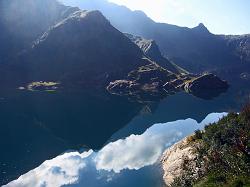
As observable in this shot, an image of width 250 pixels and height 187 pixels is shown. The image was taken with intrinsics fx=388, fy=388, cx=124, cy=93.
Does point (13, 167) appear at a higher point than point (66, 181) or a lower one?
lower

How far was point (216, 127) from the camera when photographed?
5956 cm

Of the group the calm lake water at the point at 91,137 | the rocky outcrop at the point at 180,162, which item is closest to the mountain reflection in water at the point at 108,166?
the calm lake water at the point at 91,137

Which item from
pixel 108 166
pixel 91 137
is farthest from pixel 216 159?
pixel 91 137

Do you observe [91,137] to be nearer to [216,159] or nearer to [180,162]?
[180,162]

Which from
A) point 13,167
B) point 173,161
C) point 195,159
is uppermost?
point 195,159

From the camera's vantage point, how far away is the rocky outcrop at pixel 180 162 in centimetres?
5140

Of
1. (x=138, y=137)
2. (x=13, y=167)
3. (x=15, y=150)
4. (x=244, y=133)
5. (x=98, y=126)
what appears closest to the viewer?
(x=244, y=133)

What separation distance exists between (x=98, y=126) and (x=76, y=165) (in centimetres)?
4756

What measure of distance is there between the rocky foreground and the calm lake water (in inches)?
195

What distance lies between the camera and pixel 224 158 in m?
44.7

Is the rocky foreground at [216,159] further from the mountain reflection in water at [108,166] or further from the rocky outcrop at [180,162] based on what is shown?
the mountain reflection in water at [108,166]

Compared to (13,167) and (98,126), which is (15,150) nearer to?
(13,167)

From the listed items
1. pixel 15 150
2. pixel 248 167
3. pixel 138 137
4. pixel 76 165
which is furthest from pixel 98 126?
pixel 248 167

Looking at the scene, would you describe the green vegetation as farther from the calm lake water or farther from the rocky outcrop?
the calm lake water
